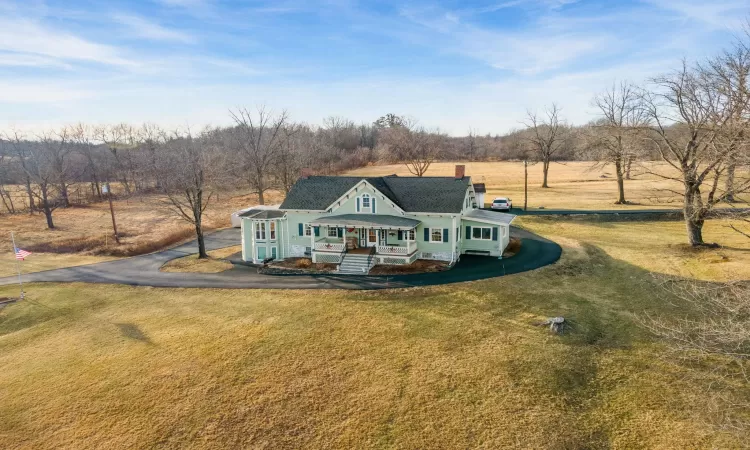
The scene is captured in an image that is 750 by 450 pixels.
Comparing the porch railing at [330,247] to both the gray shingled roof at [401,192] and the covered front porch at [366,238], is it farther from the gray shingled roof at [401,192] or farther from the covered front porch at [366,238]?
the gray shingled roof at [401,192]

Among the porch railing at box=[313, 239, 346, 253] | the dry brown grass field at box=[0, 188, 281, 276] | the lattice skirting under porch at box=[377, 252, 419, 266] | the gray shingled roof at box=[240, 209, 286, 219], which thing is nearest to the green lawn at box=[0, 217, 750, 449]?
the lattice skirting under porch at box=[377, 252, 419, 266]

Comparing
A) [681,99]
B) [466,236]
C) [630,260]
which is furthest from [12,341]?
[681,99]

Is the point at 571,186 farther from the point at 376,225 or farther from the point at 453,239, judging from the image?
the point at 376,225

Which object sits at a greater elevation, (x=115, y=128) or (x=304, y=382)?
(x=115, y=128)

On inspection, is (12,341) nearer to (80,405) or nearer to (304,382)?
(80,405)

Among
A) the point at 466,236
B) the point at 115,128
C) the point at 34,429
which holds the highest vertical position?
the point at 115,128

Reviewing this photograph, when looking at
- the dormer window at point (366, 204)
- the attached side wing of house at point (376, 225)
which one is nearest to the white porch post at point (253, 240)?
the attached side wing of house at point (376, 225)
